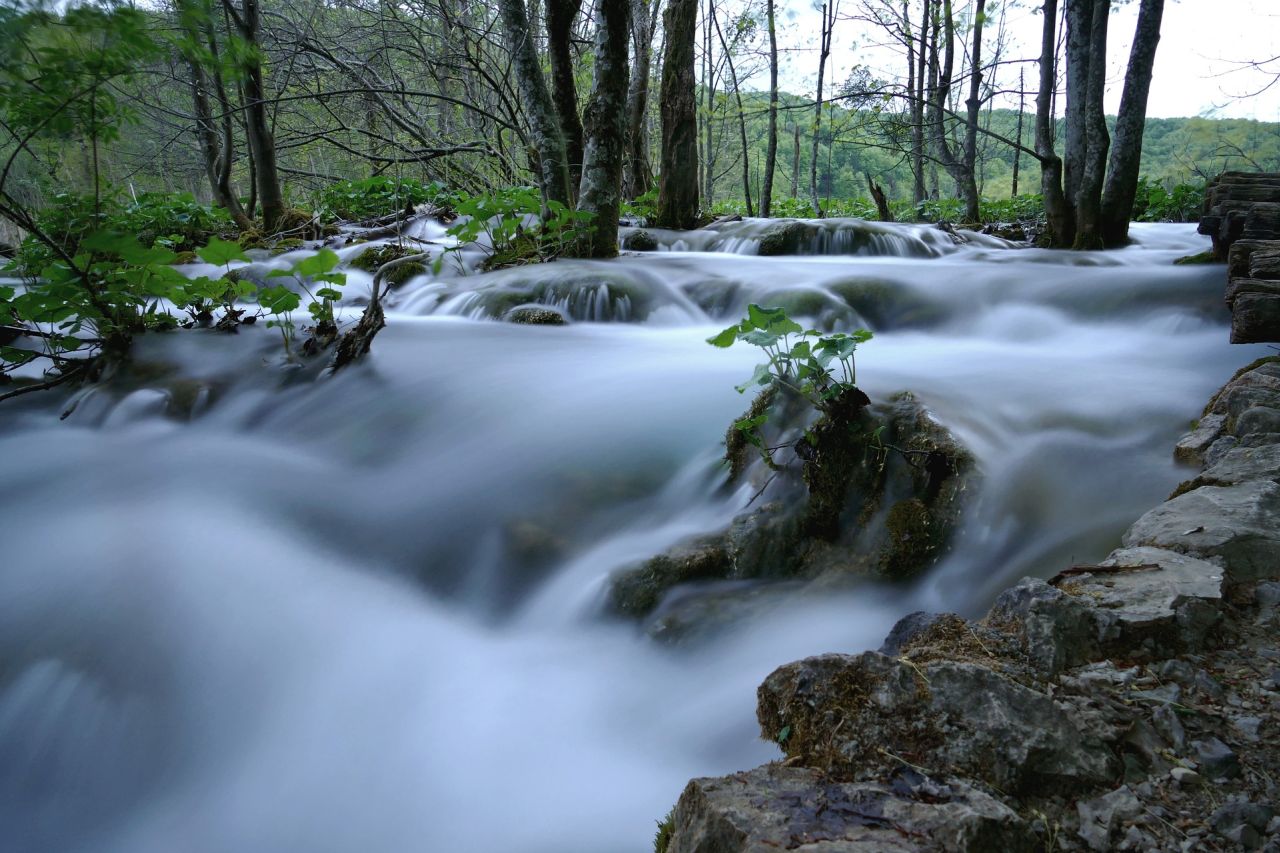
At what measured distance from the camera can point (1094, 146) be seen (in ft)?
22.1

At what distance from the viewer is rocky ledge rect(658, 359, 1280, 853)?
1.00 meters

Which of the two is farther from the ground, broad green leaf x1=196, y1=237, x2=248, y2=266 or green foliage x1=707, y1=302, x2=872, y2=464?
broad green leaf x1=196, y1=237, x2=248, y2=266

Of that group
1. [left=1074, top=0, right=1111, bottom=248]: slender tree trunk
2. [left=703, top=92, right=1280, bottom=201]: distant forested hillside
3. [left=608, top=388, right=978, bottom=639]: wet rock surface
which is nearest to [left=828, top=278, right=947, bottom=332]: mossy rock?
[left=1074, top=0, right=1111, bottom=248]: slender tree trunk

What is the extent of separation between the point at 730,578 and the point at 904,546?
1.85ft

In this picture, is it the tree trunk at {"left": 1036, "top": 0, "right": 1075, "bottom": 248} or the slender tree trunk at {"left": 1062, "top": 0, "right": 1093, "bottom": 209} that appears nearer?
the slender tree trunk at {"left": 1062, "top": 0, "right": 1093, "bottom": 209}

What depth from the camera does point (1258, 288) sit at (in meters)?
2.97

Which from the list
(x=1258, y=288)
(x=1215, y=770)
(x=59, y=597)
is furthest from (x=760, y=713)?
(x=1258, y=288)

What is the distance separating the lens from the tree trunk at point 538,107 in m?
6.84

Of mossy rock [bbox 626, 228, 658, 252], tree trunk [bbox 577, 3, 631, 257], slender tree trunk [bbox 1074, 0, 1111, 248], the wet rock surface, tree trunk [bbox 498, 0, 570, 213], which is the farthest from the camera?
mossy rock [bbox 626, 228, 658, 252]

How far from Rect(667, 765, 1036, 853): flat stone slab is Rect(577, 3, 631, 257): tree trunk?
6.34 meters

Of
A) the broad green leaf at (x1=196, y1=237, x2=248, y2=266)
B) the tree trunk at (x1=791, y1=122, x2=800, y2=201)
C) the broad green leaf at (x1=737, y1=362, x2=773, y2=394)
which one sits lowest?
the broad green leaf at (x1=737, y1=362, x2=773, y2=394)

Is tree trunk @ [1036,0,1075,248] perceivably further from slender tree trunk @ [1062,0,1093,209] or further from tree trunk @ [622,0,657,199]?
tree trunk @ [622,0,657,199]

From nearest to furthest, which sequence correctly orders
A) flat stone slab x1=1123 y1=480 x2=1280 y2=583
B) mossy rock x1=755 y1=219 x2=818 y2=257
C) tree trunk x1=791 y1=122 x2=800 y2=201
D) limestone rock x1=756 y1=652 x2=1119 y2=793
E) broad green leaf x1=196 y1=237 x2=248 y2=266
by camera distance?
limestone rock x1=756 y1=652 x2=1119 y2=793 → flat stone slab x1=1123 y1=480 x2=1280 y2=583 → broad green leaf x1=196 y1=237 x2=248 y2=266 → mossy rock x1=755 y1=219 x2=818 y2=257 → tree trunk x1=791 y1=122 x2=800 y2=201

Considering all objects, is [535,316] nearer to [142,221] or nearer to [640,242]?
[640,242]
